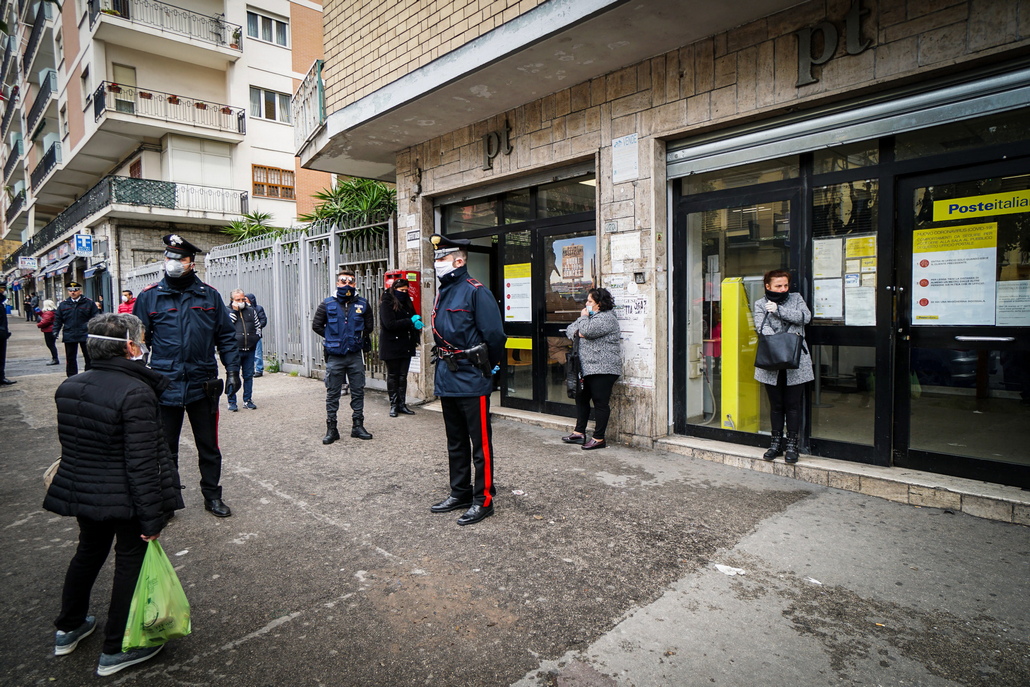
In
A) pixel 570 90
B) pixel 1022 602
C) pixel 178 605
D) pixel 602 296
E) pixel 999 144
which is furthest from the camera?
pixel 570 90

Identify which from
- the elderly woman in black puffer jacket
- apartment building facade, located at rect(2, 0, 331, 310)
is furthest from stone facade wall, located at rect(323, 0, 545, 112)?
apartment building facade, located at rect(2, 0, 331, 310)

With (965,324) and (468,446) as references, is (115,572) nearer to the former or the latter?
(468,446)

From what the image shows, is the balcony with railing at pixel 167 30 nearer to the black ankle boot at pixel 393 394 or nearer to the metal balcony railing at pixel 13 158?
the black ankle boot at pixel 393 394

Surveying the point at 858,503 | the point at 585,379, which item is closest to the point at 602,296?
the point at 585,379

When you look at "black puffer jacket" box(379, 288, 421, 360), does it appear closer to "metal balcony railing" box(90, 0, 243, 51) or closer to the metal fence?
the metal fence

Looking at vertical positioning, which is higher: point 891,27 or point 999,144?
point 891,27

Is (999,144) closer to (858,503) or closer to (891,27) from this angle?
(891,27)

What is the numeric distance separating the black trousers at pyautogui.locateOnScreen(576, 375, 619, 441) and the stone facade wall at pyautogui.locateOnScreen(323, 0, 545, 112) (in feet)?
12.1

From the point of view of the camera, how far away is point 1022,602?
302 cm

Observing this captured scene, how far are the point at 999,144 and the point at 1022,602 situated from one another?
3154 mm

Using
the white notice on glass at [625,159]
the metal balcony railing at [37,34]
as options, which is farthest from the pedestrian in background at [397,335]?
the metal balcony railing at [37,34]

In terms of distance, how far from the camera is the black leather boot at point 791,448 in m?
5.03

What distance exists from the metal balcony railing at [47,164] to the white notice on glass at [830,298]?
112 ft

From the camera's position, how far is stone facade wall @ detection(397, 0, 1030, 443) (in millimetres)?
4207
